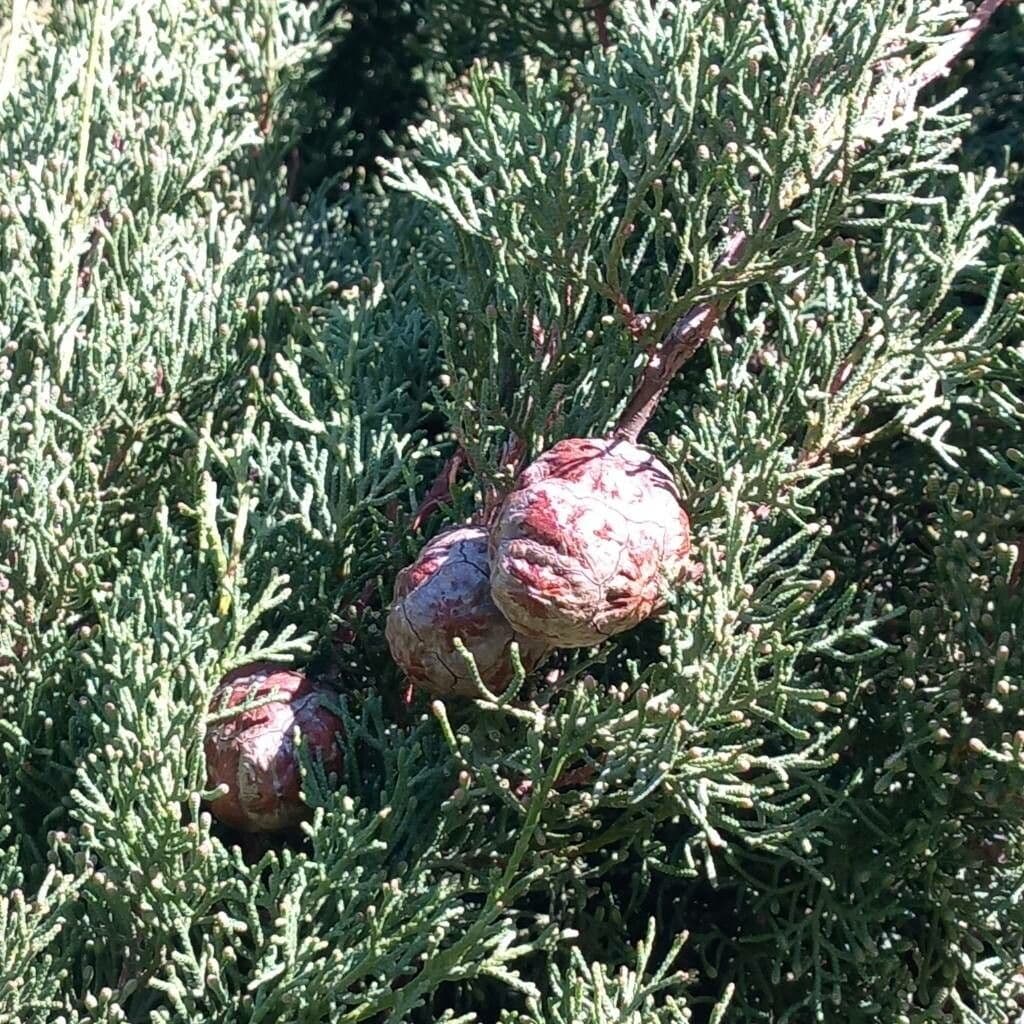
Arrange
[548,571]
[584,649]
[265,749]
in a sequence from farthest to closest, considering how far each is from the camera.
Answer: [584,649] → [265,749] → [548,571]

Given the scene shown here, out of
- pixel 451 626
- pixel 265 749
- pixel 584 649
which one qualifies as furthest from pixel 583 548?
pixel 265 749

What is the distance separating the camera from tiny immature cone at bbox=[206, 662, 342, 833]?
1.48 metres

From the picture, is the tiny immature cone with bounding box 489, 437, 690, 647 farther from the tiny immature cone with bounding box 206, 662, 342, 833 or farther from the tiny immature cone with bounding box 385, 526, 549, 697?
the tiny immature cone with bounding box 206, 662, 342, 833

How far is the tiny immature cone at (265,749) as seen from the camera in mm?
1479

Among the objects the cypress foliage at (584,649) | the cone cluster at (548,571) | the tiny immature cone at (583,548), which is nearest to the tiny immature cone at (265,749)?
the cypress foliage at (584,649)

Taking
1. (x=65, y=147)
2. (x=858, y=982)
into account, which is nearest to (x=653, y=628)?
(x=858, y=982)

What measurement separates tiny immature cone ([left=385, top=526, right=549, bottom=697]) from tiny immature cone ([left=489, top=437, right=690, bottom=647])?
0.18 feet

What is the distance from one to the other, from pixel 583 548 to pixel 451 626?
0.65 ft

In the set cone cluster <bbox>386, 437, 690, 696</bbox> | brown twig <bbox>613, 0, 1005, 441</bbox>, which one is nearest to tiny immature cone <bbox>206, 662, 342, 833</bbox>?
cone cluster <bbox>386, 437, 690, 696</bbox>

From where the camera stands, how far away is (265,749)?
148 cm

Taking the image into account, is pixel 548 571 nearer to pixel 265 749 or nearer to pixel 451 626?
pixel 451 626

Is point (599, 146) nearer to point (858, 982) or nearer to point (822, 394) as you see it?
point (822, 394)

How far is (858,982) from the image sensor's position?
170cm

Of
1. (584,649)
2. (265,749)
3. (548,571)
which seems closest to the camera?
(548,571)
